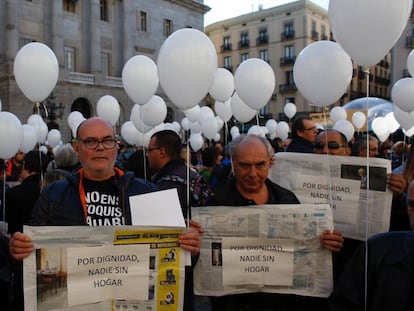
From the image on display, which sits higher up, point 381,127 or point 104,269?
point 381,127

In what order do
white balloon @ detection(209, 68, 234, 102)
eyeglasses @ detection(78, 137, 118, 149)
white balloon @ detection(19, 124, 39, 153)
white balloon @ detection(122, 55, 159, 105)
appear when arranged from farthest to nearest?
white balloon @ detection(19, 124, 39, 153) < white balloon @ detection(209, 68, 234, 102) < white balloon @ detection(122, 55, 159, 105) < eyeglasses @ detection(78, 137, 118, 149)

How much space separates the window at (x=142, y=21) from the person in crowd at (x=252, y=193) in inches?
1238

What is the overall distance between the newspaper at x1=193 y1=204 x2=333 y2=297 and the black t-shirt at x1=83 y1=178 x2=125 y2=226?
45 centimetres

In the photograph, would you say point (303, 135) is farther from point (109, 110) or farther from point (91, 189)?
point (109, 110)

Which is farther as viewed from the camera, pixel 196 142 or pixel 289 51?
pixel 289 51

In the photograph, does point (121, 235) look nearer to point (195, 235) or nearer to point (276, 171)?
point (195, 235)

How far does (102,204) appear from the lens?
2.37m

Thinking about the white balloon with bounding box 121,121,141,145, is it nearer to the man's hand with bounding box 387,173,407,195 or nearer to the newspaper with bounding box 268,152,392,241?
the newspaper with bounding box 268,152,392,241

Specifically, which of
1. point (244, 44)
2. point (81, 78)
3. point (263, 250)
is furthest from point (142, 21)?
point (263, 250)

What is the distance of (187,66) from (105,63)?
28570 mm

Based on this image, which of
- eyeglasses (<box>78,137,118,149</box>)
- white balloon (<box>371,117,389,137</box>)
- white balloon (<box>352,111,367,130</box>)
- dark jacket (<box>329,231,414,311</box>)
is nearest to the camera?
dark jacket (<box>329,231,414,311</box>)

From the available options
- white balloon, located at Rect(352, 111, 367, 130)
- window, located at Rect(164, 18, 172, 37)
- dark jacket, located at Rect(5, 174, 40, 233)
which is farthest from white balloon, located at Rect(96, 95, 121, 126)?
window, located at Rect(164, 18, 172, 37)

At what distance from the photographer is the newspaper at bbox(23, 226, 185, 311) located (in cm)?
201

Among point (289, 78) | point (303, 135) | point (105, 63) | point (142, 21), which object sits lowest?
Answer: point (303, 135)
